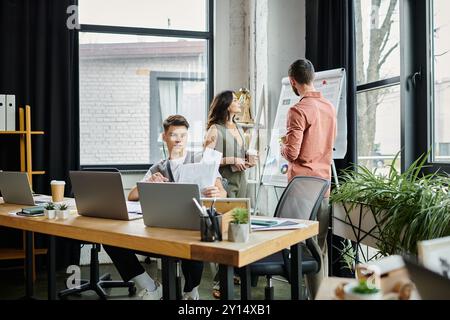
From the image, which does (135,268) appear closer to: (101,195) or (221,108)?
(101,195)

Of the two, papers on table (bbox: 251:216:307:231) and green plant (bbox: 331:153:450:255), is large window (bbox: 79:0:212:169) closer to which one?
green plant (bbox: 331:153:450:255)

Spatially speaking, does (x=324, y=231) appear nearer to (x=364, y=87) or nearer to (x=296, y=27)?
(x=364, y=87)

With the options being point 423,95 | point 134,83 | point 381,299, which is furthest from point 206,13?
point 381,299

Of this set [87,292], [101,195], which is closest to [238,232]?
[101,195]

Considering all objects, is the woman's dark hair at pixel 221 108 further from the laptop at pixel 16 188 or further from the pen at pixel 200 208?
the pen at pixel 200 208

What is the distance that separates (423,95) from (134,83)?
2.69 m

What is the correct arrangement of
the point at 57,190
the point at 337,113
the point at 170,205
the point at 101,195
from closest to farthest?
1. the point at 170,205
2. the point at 101,195
3. the point at 57,190
4. the point at 337,113

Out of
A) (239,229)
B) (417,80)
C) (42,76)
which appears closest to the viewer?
(239,229)

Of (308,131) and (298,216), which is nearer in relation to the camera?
(298,216)

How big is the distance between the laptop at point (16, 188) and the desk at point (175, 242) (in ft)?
1.01

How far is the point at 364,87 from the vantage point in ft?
11.9

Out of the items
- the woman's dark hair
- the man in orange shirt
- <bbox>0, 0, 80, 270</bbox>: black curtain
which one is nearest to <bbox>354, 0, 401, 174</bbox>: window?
the man in orange shirt

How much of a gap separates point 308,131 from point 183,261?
1105 mm

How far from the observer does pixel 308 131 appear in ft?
9.84
